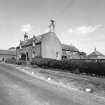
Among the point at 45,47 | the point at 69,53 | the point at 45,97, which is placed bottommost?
the point at 45,97

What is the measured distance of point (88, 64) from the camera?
19.9 metres

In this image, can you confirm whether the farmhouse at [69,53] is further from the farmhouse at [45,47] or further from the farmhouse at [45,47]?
the farmhouse at [45,47]

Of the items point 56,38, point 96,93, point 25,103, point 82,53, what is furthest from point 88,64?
point 82,53

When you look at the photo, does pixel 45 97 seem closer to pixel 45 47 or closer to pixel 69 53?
pixel 45 47

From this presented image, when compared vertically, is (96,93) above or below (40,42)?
below

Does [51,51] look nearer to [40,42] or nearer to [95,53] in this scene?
[40,42]

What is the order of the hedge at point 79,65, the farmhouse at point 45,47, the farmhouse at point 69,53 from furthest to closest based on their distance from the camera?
1. the farmhouse at point 69,53
2. the farmhouse at point 45,47
3. the hedge at point 79,65

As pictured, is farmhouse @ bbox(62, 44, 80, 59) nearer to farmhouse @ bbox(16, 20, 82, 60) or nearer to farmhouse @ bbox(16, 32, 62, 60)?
farmhouse @ bbox(16, 20, 82, 60)

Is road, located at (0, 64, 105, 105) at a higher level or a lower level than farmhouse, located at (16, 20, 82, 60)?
lower

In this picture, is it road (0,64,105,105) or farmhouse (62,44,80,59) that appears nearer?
road (0,64,105,105)

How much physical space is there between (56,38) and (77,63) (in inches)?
912

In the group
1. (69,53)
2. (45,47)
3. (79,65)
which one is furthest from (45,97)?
(69,53)

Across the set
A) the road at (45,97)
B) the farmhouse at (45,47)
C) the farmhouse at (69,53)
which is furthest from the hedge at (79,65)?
the farmhouse at (69,53)

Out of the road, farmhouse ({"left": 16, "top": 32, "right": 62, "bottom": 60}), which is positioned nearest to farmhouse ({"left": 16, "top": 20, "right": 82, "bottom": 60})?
farmhouse ({"left": 16, "top": 32, "right": 62, "bottom": 60})
